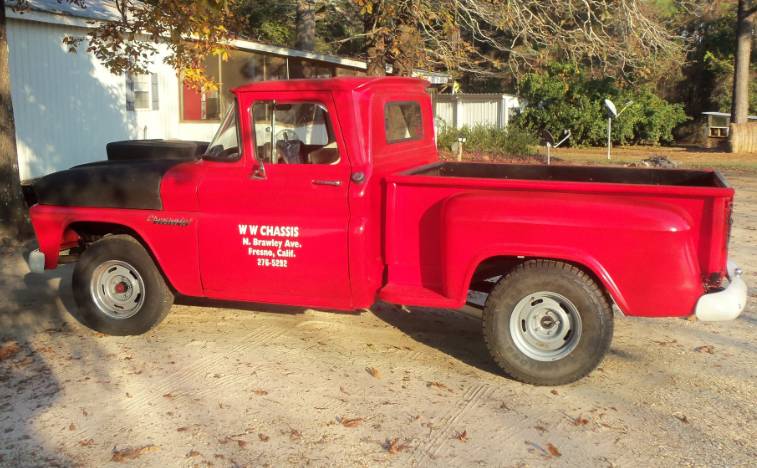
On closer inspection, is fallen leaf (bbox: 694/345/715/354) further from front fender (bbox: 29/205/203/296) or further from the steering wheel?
front fender (bbox: 29/205/203/296)

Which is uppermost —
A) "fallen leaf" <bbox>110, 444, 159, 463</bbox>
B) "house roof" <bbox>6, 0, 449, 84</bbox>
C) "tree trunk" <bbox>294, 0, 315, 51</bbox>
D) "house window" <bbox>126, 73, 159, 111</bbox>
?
"tree trunk" <bbox>294, 0, 315, 51</bbox>

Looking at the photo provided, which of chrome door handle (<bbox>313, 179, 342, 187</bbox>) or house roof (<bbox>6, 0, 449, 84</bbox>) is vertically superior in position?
house roof (<bbox>6, 0, 449, 84</bbox>)

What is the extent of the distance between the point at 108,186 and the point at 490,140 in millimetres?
21270

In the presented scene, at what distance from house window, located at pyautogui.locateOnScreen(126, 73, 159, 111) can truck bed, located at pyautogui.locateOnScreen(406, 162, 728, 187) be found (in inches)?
473

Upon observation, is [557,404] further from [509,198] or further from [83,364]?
[83,364]

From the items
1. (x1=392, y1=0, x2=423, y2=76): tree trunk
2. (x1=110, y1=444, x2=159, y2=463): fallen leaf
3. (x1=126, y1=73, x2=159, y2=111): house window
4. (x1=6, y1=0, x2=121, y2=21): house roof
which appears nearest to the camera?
(x1=110, y1=444, x2=159, y2=463): fallen leaf

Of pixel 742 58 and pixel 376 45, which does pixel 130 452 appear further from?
pixel 742 58

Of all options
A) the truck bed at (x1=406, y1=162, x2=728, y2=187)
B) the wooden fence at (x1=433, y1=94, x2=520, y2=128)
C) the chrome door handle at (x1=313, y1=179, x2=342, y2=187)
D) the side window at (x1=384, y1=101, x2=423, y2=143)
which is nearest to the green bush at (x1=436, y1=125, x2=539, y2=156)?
the wooden fence at (x1=433, y1=94, x2=520, y2=128)

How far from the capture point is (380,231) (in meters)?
5.81

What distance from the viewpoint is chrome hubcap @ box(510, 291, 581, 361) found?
5402mm

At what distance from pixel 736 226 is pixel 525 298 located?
26.4ft

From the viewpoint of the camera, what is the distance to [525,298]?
17.8ft

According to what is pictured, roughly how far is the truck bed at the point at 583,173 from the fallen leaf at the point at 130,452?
270cm

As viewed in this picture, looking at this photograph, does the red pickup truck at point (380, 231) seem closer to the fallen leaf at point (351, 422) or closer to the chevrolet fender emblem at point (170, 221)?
the chevrolet fender emblem at point (170, 221)
